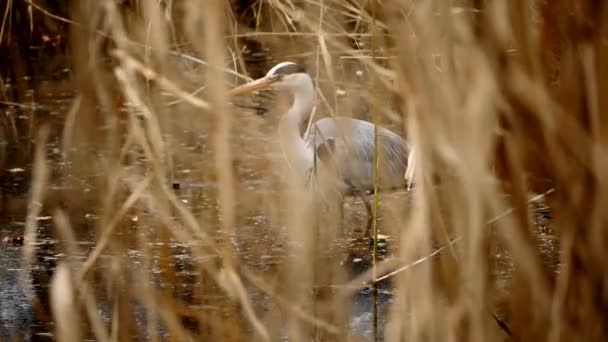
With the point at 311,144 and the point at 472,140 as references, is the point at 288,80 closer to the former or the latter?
the point at 311,144

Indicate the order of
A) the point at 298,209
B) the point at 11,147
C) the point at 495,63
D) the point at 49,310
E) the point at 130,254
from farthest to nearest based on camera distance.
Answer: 1. the point at 11,147
2. the point at 130,254
3. the point at 49,310
4. the point at 298,209
5. the point at 495,63

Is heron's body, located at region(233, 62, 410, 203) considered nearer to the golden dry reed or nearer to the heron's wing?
the heron's wing

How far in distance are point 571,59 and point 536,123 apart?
0.09 m

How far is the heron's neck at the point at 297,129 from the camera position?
550 centimetres

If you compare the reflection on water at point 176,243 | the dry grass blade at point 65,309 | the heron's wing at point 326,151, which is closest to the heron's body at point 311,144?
the reflection on water at point 176,243

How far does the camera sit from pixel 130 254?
15.8 feet

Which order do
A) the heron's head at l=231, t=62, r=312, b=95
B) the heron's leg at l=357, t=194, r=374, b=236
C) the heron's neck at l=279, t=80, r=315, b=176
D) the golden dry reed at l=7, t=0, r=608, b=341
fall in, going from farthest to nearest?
the heron's head at l=231, t=62, r=312, b=95
the heron's neck at l=279, t=80, r=315, b=176
the heron's leg at l=357, t=194, r=374, b=236
the golden dry reed at l=7, t=0, r=608, b=341

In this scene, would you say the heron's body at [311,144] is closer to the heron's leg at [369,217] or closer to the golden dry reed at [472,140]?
the heron's leg at [369,217]

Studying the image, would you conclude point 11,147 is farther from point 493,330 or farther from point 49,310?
point 493,330

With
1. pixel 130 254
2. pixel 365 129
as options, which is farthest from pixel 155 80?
pixel 365 129

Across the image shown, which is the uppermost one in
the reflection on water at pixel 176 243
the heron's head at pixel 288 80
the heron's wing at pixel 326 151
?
the heron's head at pixel 288 80

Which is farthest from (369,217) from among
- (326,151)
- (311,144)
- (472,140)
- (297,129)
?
(472,140)

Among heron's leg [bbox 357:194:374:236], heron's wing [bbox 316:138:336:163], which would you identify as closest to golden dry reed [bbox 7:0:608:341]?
heron's wing [bbox 316:138:336:163]

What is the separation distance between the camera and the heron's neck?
18.1 ft
